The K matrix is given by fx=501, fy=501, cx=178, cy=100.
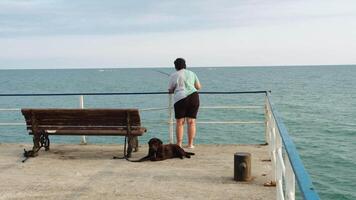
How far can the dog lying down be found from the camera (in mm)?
7742

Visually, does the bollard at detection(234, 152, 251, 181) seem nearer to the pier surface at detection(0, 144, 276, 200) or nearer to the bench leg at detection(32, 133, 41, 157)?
the pier surface at detection(0, 144, 276, 200)

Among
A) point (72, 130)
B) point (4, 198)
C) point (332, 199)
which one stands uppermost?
point (72, 130)

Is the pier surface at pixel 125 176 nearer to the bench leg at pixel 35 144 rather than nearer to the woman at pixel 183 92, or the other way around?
the bench leg at pixel 35 144

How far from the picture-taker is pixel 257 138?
27609 mm

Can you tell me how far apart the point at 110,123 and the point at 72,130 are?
0.63 meters

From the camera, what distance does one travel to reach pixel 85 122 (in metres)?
8.06

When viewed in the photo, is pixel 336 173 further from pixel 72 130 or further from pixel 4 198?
pixel 4 198

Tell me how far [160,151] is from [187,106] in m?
1.03

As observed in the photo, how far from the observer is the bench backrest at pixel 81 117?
25.7ft

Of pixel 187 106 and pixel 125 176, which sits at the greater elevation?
pixel 187 106

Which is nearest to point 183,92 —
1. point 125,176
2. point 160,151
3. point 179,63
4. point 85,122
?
point 179,63

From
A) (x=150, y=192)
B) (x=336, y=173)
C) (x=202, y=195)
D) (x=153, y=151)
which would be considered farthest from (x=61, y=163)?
(x=336, y=173)

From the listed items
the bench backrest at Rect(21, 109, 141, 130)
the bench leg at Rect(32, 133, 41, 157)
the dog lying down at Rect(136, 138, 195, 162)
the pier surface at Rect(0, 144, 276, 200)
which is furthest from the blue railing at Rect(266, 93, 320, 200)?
the bench leg at Rect(32, 133, 41, 157)

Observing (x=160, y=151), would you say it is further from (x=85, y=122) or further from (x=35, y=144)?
(x=35, y=144)
